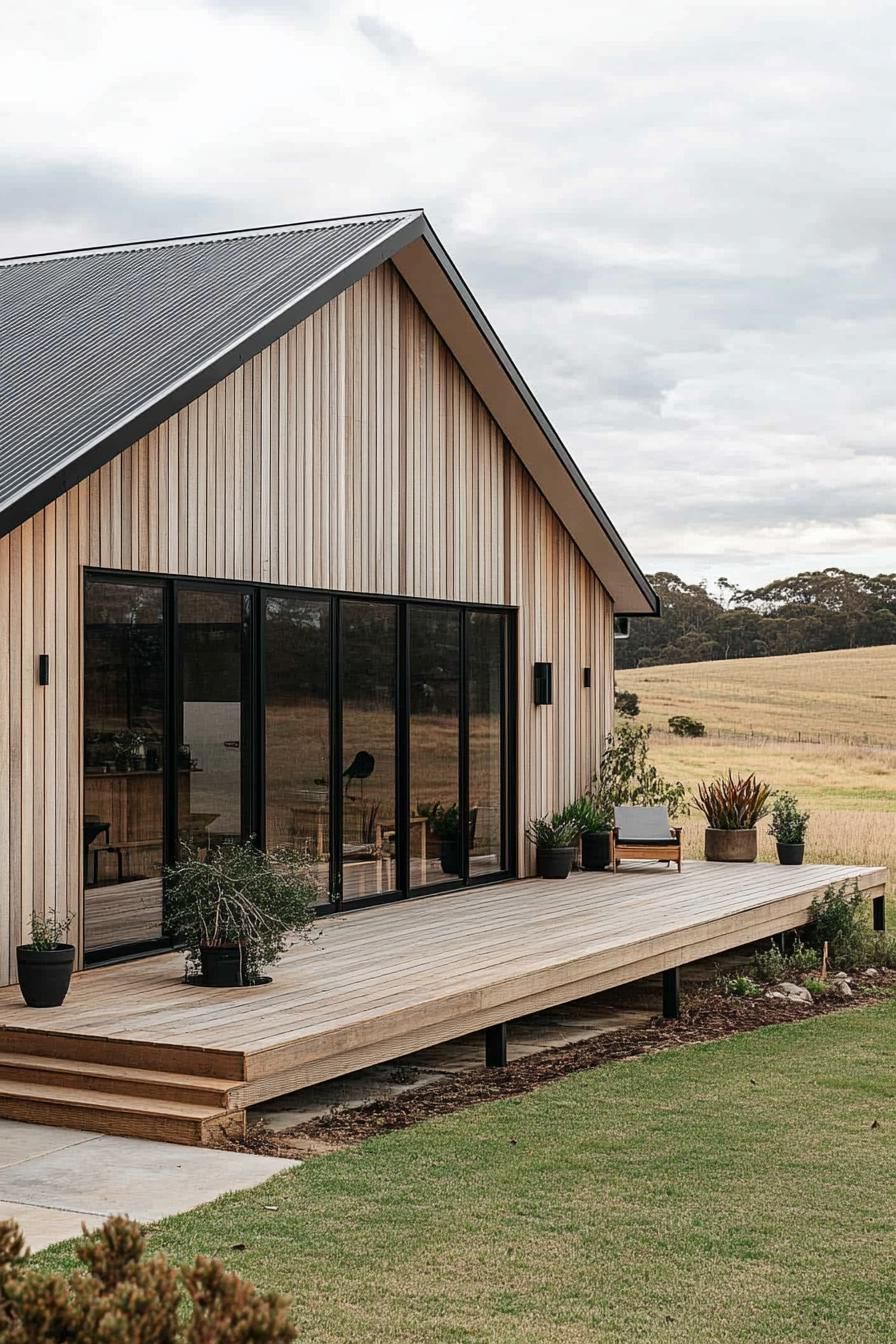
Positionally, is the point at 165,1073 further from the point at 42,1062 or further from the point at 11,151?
the point at 11,151

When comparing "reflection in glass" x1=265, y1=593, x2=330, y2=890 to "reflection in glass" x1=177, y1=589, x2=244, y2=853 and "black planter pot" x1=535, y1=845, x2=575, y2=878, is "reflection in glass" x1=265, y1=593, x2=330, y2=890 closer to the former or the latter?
"reflection in glass" x1=177, y1=589, x2=244, y2=853

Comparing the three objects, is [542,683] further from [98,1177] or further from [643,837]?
[98,1177]

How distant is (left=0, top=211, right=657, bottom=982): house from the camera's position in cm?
775

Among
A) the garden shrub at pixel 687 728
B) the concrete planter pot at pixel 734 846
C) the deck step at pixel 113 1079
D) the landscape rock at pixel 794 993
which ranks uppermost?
the garden shrub at pixel 687 728

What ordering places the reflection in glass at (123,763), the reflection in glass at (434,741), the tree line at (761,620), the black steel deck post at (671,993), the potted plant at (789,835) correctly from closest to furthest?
the reflection in glass at (123,763) < the black steel deck post at (671,993) < the reflection in glass at (434,741) < the potted plant at (789,835) < the tree line at (761,620)

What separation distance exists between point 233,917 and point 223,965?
0.25 meters

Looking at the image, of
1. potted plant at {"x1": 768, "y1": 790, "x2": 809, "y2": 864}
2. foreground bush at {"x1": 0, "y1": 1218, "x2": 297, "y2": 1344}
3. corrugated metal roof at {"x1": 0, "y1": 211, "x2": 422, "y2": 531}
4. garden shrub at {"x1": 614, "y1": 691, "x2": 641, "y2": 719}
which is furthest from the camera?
garden shrub at {"x1": 614, "y1": 691, "x2": 641, "y2": 719}

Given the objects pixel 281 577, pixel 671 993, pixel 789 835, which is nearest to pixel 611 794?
pixel 789 835

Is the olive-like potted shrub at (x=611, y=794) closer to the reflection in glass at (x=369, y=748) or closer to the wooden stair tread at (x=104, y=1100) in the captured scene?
the reflection in glass at (x=369, y=748)

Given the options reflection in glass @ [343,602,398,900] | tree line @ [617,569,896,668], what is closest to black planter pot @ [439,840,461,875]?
reflection in glass @ [343,602,398,900]

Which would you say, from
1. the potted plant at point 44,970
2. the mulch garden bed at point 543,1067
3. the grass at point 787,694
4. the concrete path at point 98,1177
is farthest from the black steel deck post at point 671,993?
the grass at point 787,694

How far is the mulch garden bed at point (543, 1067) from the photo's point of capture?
629 centimetres

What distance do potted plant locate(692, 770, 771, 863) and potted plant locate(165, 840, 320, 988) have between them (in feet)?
22.0

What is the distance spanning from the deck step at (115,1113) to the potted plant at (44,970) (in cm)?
55
